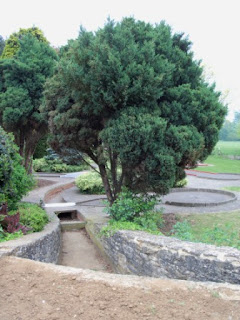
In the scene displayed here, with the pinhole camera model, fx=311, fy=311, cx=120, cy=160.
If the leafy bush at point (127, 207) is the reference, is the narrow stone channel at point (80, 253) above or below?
below

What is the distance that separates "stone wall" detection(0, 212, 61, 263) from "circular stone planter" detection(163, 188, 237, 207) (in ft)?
16.5

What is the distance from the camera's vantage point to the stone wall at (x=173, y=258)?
414 cm

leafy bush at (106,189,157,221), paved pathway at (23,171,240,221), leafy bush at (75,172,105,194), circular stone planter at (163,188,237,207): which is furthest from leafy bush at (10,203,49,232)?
leafy bush at (75,172,105,194)

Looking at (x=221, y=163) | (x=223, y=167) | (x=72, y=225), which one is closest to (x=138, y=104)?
(x=72, y=225)

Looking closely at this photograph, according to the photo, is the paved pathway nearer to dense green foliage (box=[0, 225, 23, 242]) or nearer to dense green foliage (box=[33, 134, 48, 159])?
dense green foliage (box=[0, 225, 23, 242])

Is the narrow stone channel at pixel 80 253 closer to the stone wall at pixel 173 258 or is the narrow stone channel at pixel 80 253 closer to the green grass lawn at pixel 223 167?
the stone wall at pixel 173 258

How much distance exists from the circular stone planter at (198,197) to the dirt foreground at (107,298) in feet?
24.3

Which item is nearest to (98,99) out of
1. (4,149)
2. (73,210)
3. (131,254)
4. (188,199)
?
(4,149)

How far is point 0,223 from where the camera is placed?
604 centimetres

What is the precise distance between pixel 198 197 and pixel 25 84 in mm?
8039

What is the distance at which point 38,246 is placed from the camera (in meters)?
5.70

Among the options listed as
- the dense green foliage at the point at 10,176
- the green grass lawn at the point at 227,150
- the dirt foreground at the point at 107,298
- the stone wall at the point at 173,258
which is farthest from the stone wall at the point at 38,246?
the green grass lawn at the point at 227,150

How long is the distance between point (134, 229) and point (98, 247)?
5.65 ft

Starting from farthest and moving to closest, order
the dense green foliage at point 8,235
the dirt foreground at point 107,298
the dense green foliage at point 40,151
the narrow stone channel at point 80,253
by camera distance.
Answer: the dense green foliage at point 40,151
the narrow stone channel at point 80,253
the dense green foliage at point 8,235
the dirt foreground at point 107,298
